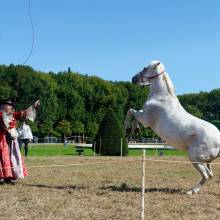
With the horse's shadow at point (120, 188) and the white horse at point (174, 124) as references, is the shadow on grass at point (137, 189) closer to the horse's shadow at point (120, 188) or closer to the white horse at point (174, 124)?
the horse's shadow at point (120, 188)

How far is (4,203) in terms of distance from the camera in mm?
8414

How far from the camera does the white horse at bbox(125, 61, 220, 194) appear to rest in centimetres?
987

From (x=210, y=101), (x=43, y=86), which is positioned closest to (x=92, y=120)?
(x=43, y=86)

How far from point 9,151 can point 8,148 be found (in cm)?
7

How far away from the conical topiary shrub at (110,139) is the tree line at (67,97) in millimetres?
29345

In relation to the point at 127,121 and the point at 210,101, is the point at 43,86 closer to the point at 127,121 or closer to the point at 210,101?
the point at 210,101

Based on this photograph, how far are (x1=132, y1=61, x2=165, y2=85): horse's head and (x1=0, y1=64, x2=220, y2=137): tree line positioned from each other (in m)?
45.4

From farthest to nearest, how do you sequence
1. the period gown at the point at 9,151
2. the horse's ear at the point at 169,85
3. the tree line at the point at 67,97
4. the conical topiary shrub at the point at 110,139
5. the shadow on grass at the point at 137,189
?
the tree line at the point at 67,97 < the conical topiary shrub at the point at 110,139 < the period gown at the point at 9,151 < the horse's ear at the point at 169,85 < the shadow on grass at the point at 137,189

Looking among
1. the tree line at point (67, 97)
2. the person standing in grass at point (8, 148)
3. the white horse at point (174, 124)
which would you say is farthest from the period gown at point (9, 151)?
the tree line at point (67, 97)

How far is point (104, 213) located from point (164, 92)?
142 inches

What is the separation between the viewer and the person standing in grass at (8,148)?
1081cm

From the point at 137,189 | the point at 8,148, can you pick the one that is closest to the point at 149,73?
the point at 137,189

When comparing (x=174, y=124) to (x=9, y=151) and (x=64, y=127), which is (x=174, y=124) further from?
(x=64, y=127)

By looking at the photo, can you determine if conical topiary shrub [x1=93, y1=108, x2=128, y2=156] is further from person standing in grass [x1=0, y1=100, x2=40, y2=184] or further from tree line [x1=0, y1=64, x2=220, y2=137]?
tree line [x1=0, y1=64, x2=220, y2=137]
